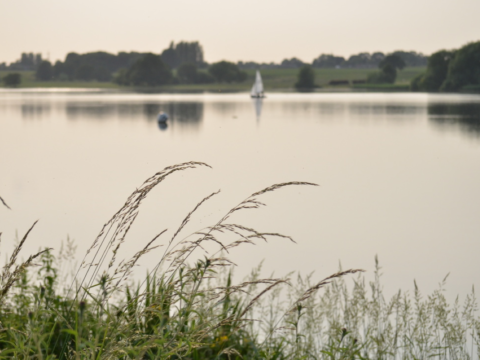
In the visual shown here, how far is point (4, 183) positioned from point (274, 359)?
10794 mm

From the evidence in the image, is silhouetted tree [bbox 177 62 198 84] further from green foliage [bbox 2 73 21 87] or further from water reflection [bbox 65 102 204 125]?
water reflection [bbox 65 102 204 125]

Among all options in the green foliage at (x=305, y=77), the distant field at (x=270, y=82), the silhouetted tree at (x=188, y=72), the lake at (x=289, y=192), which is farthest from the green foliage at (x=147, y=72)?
the lake at (x=289, y=192)

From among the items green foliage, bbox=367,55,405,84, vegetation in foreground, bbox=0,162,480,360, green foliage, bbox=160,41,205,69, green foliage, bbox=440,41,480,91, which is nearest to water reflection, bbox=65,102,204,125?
vegetation in foreground, bbox=0,162,480,360

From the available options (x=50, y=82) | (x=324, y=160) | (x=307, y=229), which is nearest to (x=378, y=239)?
(x=307, y=229)

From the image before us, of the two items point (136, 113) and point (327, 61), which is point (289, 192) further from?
point (327, 61)

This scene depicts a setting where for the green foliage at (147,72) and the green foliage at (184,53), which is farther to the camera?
the green foliage at (184,53)

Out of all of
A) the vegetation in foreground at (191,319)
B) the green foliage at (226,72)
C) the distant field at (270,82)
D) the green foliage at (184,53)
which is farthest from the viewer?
the green foliage at (184,53)

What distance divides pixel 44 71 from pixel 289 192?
131 m

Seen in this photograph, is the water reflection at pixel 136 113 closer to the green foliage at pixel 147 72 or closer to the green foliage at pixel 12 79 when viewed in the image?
the green foliage at pixel 147 72

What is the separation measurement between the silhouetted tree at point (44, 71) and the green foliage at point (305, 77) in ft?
194

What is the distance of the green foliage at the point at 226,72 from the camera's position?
123 m

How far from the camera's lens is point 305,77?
11250 cm

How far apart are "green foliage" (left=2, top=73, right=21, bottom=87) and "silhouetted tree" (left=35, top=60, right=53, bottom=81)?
30.8 ft

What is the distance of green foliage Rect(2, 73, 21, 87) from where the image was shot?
120 metres
